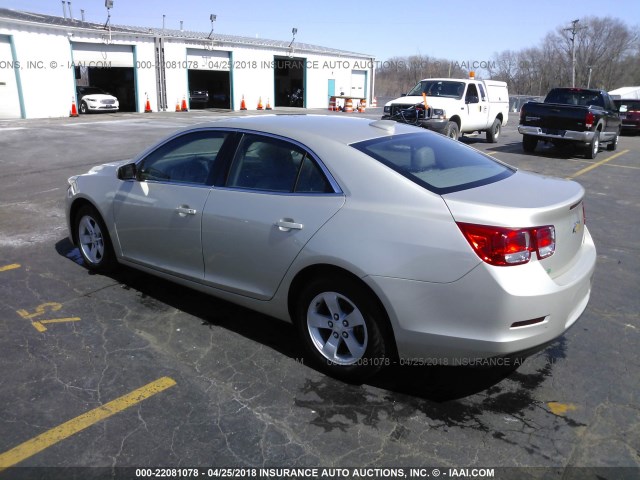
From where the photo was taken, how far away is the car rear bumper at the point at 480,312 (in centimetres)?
281

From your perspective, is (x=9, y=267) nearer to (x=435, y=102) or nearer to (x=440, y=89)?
(x=435, y=102)

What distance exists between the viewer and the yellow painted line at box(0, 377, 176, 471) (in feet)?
8.75

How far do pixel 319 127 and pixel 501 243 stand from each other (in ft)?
5.41

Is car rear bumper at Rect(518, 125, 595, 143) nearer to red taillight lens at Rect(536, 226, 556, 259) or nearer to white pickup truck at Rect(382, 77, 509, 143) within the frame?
A: white pickup truck at Rect(382, 77, 509, 143)

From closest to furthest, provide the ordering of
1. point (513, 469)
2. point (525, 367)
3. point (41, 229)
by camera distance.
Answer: point (513, 469) < point (525, 367) < point (41, 229)

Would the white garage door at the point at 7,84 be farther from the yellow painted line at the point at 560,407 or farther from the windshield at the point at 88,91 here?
Answer: the yellow painted line at the point at 560,407

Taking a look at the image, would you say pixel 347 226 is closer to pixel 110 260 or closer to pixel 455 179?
pixel 455 179

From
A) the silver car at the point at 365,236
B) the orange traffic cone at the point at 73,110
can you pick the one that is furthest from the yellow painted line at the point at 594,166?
the orange traffic cone at the point at 73,110

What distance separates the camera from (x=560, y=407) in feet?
10.4

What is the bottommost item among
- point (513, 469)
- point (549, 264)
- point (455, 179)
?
point (513, 469)

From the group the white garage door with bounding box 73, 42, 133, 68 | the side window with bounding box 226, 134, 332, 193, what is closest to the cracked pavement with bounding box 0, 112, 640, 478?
the side window with bounding box 226, 134, 332, 193

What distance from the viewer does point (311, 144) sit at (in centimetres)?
358

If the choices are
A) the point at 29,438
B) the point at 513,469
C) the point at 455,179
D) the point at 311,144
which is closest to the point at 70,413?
the point at 29,438

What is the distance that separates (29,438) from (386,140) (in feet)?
9.15
